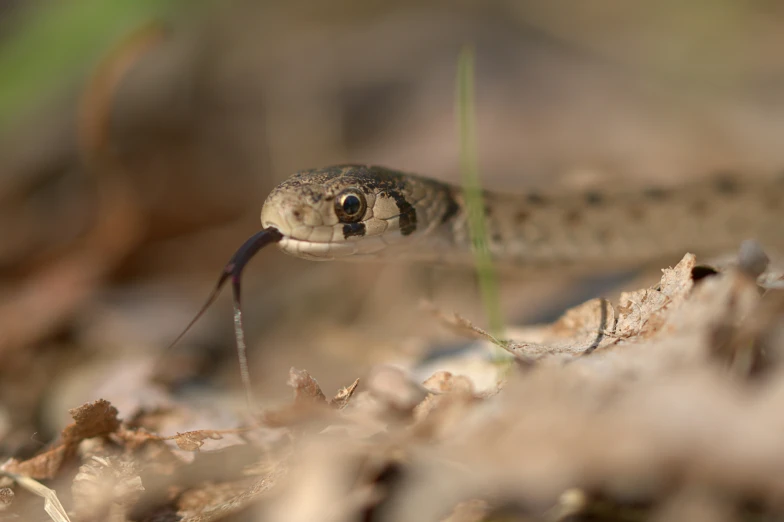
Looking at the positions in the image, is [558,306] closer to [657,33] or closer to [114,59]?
[114,59]

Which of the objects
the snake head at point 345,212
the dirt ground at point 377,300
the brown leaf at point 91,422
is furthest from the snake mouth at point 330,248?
the brown leaf at point 91,422

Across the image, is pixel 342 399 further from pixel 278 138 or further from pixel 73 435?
pixel 278 138

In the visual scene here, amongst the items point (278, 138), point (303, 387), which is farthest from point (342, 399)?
point (278, 138)

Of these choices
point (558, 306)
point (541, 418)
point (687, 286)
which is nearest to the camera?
point (541, 418)

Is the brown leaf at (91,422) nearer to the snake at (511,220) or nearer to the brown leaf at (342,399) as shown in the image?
the brown leaf at (342,399)

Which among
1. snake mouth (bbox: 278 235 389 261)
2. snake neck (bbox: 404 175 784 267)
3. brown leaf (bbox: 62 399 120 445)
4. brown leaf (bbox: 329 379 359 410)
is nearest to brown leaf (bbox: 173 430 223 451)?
brown leaf (bbox: 62 399 120 445)

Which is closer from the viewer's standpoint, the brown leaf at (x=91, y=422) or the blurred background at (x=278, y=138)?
the brown leaf at (x=91, y=422)

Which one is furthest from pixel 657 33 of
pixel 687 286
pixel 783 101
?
pixel 687 286
